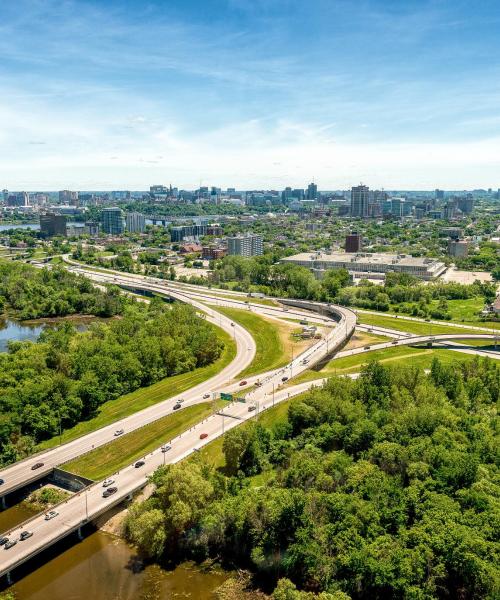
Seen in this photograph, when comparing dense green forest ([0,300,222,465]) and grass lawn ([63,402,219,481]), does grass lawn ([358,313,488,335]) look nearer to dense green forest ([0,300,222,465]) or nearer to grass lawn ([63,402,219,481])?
dense green forest ([0,300,222,465])

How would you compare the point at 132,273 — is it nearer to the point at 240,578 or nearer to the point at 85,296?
the point at 85,296

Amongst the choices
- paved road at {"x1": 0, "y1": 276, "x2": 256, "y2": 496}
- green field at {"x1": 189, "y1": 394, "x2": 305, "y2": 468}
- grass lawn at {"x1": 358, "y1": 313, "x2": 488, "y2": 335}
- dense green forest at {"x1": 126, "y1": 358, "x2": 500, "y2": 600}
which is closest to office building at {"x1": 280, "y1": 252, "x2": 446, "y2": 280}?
grass lawn at {"x1": 358, "y1": 313, "x2": 488, "y2": 335}

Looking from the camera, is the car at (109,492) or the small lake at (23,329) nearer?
the car at (109,492)

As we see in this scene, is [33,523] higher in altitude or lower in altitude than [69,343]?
lower

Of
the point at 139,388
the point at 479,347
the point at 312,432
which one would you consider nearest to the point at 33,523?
the point at 312,432

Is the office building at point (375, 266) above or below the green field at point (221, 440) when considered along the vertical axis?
above

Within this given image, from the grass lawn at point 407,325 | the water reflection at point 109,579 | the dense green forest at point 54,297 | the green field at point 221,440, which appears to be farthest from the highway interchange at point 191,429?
the dense green forest at point 54,297

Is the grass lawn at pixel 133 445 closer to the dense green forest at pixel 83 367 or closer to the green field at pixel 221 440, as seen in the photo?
the green field at pixel 221 440

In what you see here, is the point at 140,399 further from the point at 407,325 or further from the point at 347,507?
the point at 407,325
